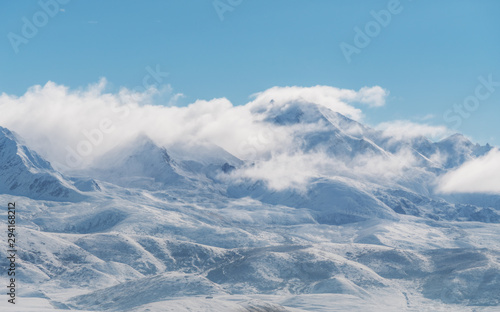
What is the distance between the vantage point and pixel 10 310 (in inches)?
7751

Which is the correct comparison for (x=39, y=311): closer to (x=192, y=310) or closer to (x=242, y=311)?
(x=192, y=310)

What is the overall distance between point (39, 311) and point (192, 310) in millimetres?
48316

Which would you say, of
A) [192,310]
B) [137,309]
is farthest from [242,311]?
[137,309]

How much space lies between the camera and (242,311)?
198250mm

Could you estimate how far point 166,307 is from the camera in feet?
639

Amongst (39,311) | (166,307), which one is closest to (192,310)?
(166,307)

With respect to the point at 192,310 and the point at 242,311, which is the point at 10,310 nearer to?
the point at 192,310

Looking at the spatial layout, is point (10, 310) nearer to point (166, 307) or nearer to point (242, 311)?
point (166, 307)

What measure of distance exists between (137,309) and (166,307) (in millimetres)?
8788

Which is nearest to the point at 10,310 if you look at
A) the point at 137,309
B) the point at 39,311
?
the point at 39,311

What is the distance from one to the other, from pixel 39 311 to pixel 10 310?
28.1 feet

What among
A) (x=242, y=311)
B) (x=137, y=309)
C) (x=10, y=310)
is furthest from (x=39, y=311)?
(x=242, y=311)

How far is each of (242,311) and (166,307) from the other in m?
23.5

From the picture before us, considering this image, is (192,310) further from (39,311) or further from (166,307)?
(39,311)
